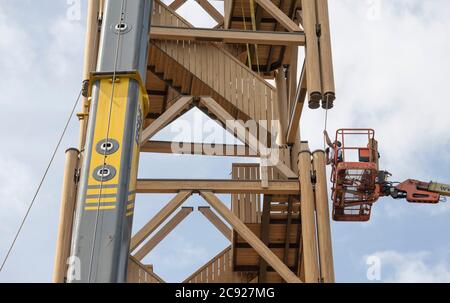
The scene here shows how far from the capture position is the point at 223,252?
18609 millimetres

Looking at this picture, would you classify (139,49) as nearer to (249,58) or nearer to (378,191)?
(249,58)

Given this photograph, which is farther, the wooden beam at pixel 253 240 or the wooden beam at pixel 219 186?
the wooden beam at pixel 219 186

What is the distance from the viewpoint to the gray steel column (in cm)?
948

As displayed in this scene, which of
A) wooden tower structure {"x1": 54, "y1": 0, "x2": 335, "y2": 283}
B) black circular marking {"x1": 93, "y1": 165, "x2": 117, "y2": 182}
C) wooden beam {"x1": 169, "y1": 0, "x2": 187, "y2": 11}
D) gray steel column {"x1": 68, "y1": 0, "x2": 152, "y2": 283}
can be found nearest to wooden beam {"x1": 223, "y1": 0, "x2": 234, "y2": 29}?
wooden tower structure {"x1": 54, "y1": 0, "x2": 335, "y2": 283}

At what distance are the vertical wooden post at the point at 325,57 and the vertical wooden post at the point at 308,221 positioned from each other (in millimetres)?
1279

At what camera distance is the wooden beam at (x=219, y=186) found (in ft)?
50.8

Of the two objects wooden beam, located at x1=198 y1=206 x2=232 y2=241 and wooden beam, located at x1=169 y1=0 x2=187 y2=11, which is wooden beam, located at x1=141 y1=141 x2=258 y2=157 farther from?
wooden beam, located at x1=169 y1=0 x2=187 y2=11

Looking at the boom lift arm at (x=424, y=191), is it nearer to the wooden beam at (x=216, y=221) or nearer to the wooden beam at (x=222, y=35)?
the wooden beam at (x=216, y=221)

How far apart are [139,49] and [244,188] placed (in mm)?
4981

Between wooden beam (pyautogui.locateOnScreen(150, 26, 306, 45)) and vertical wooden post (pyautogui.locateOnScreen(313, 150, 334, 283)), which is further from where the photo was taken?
wooden beam (pyautogui.locateOnScreen(150, 26, 306, 45))

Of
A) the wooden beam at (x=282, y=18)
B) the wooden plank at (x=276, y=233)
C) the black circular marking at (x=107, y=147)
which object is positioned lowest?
the black circular marking at (x=107, y=147)

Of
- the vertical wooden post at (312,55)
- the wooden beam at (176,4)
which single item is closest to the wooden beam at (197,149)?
the vertical wooden post at (312,55)

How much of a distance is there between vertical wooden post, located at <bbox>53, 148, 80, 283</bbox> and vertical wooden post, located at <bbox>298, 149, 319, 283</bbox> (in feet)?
13.3

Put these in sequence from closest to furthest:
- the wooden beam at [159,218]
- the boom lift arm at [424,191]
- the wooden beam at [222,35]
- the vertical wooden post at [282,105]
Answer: the wooden beam at [159,218], the wooden beam at [222,35], the vertical wooden post at [282,105], the boom lift arm at [424,191]
